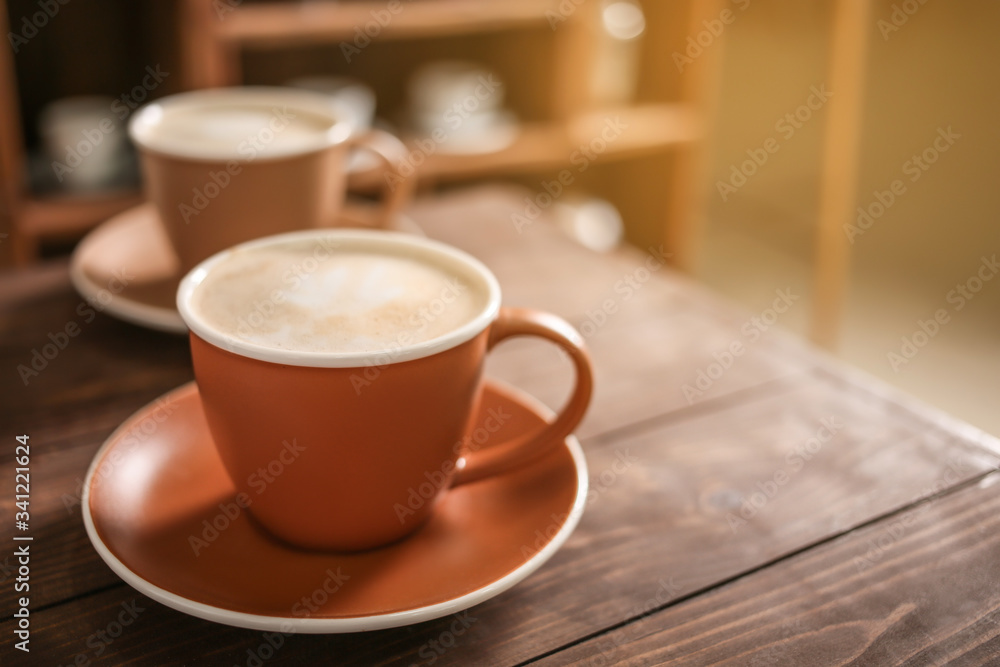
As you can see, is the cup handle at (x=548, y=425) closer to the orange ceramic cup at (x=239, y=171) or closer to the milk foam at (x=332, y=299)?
the milk foam at (x=332, y=299)

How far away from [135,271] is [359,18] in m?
1.05

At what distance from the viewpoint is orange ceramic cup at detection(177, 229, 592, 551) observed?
403 mm

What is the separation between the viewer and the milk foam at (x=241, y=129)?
2.35 ft

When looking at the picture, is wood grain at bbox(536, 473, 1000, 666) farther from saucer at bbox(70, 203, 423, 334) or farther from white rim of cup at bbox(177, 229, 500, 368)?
saucer at bbox(70, 203, 423, 334)

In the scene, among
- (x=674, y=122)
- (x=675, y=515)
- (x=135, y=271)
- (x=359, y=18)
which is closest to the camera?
(x=675, y=515)

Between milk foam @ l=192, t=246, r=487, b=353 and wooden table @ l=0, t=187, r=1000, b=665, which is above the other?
milk foam @ l=192, t=246, r=487, b=353

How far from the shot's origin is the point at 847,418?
0.63 meters

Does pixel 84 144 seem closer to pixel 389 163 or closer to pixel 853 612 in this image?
pixel 389 163

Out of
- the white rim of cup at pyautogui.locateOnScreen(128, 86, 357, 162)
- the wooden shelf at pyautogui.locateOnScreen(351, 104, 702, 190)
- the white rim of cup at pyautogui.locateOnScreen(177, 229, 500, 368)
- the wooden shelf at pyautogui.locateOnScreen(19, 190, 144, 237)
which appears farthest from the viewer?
the wooden shelf at pyautogui.locateOnScreen(351, 104, 702, 190)

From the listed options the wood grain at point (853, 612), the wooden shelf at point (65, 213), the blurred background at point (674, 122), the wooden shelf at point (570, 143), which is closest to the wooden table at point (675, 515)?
the wood grain at point (853, 612)

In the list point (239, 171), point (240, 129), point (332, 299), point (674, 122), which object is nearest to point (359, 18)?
point (674, 122)

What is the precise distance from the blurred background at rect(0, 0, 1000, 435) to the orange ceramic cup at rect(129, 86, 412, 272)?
0.86 meters

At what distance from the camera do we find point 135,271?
763 millimetres

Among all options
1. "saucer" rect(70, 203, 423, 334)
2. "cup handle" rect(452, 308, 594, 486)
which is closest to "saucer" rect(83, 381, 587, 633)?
"cup handle" rect(452, 308, 594, 486)
